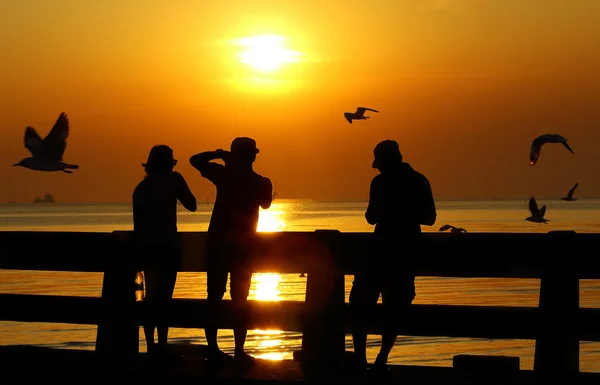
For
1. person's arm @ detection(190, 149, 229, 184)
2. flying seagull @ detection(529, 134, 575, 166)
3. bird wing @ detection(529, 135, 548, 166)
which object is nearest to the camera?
person's arm @ detection(190, 149, 229, 184)

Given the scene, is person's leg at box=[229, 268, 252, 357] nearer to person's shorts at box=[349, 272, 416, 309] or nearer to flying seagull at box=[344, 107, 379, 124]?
person's shorts at box=[349, 272, 416, 309]

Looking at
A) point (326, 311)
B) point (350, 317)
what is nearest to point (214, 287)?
point (326, 311)

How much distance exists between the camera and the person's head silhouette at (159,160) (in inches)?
334

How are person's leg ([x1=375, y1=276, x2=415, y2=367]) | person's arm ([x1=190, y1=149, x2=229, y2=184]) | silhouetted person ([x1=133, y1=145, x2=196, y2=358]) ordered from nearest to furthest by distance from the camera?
1. person's leg ([x1=375, y1=276, x2=415, y2=367])
2. silhouetted person ([x1=133, y1=145, x2=196, y2=358])
3. person's arm ([x1=190, y1=149, x2=229, y2=184])

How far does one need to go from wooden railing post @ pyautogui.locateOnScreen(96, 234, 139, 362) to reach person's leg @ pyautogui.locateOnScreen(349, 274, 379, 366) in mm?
1600

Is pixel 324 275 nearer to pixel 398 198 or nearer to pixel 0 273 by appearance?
pixel 398 198

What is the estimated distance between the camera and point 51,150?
20344mm

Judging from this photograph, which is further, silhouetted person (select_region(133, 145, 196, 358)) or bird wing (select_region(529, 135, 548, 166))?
bird wing (select_region(529, 135, 548, 166))

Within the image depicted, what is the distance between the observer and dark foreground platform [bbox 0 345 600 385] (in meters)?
6.99

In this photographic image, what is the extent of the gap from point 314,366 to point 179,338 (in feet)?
45.8

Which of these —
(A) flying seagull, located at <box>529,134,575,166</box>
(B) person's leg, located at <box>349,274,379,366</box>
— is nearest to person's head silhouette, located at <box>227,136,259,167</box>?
(B) person's leg, located at <box>349,274,379,366</box>

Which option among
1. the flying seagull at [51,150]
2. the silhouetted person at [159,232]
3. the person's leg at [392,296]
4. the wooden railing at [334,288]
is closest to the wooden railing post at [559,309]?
the wooden railing at [334,288]

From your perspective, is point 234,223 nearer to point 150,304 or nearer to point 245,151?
point 245,151

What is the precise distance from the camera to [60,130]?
2038 centimetres
